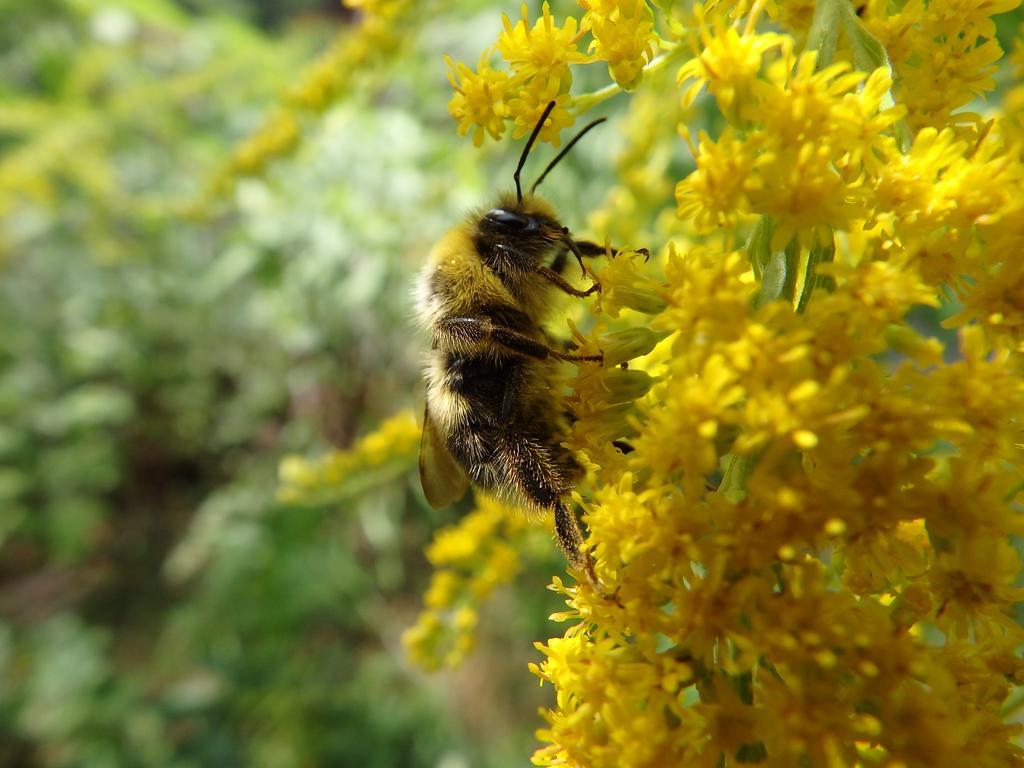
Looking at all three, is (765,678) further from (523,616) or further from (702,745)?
(523,616)

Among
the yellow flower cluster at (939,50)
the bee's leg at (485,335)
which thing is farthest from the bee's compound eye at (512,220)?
the yellow flower cluster at (939,50)

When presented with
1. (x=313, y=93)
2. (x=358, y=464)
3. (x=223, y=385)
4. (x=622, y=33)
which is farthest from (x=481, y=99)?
(x=223, y=385)

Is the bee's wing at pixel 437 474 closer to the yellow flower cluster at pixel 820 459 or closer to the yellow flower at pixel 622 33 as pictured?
the yellow flower cluster at pixel 820 459

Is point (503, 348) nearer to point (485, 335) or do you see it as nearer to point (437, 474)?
point (485, 335)

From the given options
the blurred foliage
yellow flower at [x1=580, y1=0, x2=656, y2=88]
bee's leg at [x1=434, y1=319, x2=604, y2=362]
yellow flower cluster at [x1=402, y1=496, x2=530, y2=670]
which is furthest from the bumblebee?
the blurred foliage

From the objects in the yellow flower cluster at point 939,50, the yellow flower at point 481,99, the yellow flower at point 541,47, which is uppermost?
the yellow flower at point 541,47

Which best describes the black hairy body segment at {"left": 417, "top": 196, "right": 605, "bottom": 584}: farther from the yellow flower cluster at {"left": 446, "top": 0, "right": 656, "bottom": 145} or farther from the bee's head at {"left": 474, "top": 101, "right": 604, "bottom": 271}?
the yellow flower cluster at {"left": 446, "top": 0, "right": 656, "bottom": 145}
